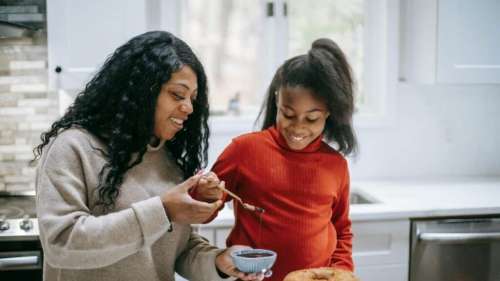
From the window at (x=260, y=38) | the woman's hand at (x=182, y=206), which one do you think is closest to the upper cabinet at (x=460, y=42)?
the window at (x=260, y=38)

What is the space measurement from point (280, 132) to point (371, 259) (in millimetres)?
1013

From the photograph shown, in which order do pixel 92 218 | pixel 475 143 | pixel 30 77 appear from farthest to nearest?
pixel 475 143 → pixel 30 77 → pixel 92 218

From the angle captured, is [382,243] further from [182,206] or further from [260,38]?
[182,206]

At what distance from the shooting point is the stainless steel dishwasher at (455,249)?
2416mm

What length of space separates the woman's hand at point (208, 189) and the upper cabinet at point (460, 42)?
5.68 feet

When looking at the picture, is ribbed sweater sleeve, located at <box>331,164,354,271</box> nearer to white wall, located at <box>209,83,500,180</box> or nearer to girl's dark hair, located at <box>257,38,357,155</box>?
girl's dark hair, located at <box>257,38,357,155</box>

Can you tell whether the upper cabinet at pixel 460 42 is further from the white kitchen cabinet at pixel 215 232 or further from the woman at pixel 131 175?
the woman at pixel 131 175

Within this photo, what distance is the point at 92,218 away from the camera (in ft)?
3.93

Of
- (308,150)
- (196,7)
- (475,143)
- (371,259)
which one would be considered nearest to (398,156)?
(475,143)

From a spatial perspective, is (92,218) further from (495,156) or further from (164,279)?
(495,156)

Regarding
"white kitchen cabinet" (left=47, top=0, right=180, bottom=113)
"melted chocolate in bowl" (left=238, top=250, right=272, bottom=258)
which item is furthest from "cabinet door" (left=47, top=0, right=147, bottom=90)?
"melted chocolate in bowl" (left=238, top=250, right=272, bottom=258)

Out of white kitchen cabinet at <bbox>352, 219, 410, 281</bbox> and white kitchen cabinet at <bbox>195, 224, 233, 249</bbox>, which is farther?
white kitchen cabinet at <bbox>352, 219, 410, 281</bbox>

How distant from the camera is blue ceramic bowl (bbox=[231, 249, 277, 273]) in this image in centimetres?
129

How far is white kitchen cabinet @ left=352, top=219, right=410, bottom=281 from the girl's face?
930mm
